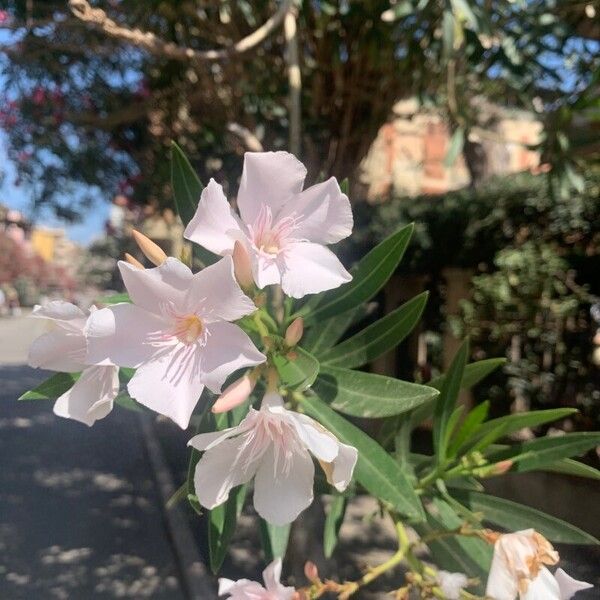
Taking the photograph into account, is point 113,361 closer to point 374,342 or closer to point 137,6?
point 374,342

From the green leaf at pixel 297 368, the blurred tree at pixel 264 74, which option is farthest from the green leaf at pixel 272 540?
the blurred tree at pixel 264 74

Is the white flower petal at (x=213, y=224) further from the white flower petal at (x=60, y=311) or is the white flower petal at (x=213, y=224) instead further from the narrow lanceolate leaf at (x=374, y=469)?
the narrow lanceolate leaf at (x=374, y=469)

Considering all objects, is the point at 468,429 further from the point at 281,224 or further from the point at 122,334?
the point at 122,334

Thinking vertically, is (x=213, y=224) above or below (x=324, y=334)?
above

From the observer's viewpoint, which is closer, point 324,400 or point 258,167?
point 258,167

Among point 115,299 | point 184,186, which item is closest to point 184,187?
point 184,186

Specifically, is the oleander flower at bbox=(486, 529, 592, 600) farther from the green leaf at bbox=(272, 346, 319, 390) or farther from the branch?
the branch

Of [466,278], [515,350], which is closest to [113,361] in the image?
[515,350]
